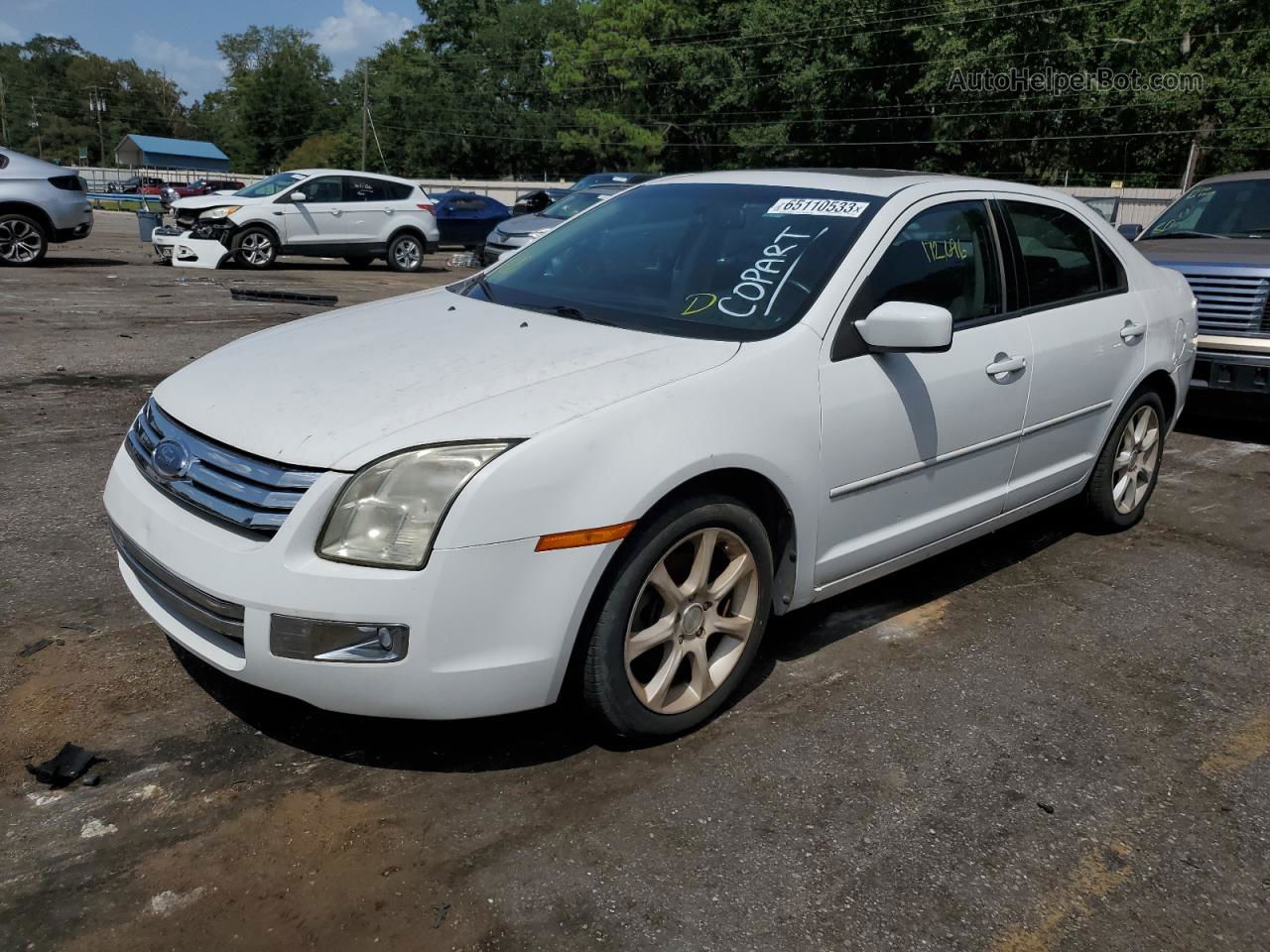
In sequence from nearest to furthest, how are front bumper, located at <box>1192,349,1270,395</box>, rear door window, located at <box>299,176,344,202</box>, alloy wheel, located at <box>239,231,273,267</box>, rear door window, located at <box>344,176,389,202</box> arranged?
front bumper, located at <box>1192,349,1270,395</box> < alloy wheel, located at <box>239,231,273,267</box> < rear door window, located at <box>299,176,344,202</box> < rear door window, located at <box>344,176,389,202</box>

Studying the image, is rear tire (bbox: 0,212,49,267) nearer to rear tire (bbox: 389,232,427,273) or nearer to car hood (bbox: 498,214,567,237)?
rear tire (bbox: 389,232,427,273)

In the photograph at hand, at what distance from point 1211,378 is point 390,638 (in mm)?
6366

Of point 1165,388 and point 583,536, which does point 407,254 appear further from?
point 583,536

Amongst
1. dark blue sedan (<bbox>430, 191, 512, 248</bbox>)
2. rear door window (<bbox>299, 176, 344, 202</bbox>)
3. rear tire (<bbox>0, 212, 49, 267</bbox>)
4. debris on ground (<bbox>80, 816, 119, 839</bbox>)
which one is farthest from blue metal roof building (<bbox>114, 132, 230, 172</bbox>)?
debris on ground (<bbox>80, 816, 119, 839</bbox>)

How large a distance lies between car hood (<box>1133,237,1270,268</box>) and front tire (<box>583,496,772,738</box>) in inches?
204

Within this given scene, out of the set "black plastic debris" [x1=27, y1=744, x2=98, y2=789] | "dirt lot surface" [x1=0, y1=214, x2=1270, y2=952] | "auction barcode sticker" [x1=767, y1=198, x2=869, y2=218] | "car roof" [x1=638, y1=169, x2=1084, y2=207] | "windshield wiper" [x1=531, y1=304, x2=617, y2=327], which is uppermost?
"car roof" [x1=638, y1=169, x2=1084, y2=207]

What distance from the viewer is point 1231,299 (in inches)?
275

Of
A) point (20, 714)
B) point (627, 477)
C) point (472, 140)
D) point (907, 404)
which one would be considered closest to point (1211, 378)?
point (907, 404)

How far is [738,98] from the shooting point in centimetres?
6178

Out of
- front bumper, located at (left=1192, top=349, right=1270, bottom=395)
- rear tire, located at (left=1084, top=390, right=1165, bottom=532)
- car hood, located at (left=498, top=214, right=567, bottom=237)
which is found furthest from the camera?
car hood, located at (left=498, top=214, right=567, bottom=237)

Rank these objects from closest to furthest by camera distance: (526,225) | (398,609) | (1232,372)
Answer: (398,609)
(1232,372)
(526,225)

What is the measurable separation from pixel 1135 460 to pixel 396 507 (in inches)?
155

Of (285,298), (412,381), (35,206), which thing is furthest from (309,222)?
(412,381)

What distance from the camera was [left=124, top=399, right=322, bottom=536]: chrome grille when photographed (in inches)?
104
